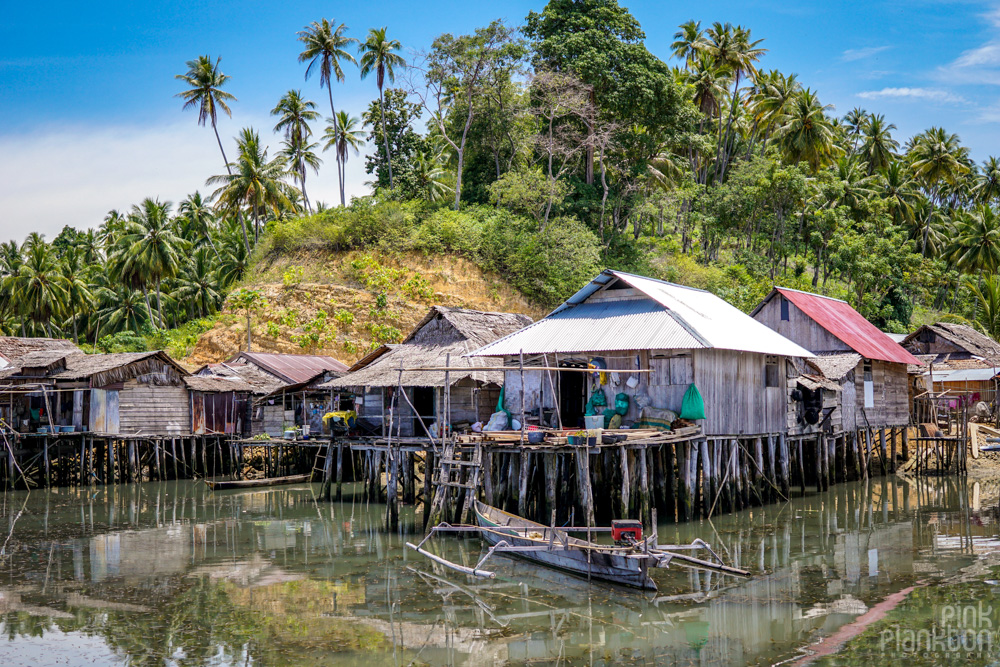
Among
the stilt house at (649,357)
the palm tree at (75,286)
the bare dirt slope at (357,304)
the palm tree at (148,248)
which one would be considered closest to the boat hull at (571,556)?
the stilt house at (649,357)

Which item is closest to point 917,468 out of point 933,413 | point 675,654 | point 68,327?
point 933,413

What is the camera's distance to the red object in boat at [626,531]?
13.3m

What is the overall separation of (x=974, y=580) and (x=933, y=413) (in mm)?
19573

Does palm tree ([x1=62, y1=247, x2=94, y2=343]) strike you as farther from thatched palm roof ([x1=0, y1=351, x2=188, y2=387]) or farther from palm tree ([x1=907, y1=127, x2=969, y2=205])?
palm tree ([x1=907, y1=127, x2=969, y2=205])

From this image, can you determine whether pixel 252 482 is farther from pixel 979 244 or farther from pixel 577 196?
pixel 979 244

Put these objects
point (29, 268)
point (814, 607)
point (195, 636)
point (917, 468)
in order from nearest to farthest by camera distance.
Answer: point (195, 636) → point (814, 607) → point (917, 468) → point (29, 268)

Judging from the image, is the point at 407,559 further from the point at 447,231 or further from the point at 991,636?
the point at 447,231

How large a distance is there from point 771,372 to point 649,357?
5.29m

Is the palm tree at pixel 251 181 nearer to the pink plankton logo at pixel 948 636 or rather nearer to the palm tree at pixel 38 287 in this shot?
the palm tree at pixel 38 287

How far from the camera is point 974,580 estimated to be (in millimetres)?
13844

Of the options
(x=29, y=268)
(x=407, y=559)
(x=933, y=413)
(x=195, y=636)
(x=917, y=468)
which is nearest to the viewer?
(x=195, y=636)

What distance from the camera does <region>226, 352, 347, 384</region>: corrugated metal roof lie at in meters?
35.0

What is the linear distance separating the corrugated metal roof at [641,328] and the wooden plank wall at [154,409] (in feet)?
51.1

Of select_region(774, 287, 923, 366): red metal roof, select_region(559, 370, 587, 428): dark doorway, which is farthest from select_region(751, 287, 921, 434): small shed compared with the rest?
select_region(559, 370, 587, 428): dark doorway
